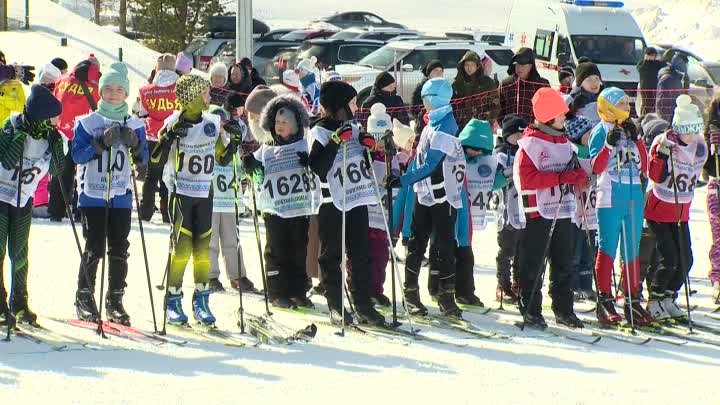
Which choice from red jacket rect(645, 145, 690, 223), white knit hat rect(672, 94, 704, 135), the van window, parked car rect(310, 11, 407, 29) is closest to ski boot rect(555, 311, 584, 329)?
red jacket rect(645, 145, 690, 223)

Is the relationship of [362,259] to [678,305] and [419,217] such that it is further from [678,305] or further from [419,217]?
[678,305]

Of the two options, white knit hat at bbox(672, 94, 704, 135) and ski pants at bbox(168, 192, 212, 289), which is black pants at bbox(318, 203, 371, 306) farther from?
white knit hat at bbox(672, 94, 704, 135)

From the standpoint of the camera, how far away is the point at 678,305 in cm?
1035

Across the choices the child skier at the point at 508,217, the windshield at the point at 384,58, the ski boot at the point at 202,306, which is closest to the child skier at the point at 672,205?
the child skier at the point at 508,217

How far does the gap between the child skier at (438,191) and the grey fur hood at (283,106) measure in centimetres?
87

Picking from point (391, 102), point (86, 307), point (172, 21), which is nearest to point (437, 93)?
point (86, 307)

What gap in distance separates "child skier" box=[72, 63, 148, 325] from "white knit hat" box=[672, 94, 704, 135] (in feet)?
13.1

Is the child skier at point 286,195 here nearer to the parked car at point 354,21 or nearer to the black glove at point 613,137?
the black glove at point 613,137

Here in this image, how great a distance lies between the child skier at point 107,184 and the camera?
8.68 meters

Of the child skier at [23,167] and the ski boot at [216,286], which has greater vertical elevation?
the child skier at [23,167]

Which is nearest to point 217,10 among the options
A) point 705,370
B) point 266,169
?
point 266,169

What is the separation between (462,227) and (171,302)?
2271mm

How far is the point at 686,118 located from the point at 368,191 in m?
2.56

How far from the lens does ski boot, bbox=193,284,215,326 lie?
8.95 meters
